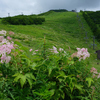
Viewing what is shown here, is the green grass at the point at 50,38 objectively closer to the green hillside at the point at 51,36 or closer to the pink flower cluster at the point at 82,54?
the green hillside at the point at 51,36

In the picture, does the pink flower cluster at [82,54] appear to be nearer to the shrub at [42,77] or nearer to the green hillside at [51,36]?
the shrub at [42,77]

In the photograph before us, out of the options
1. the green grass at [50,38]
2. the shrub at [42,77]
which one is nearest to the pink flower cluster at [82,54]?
the shrub at [42,77]

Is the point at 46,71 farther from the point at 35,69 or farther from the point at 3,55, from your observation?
the point at 3,55

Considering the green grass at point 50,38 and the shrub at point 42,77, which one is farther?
the green grass at point 50,38

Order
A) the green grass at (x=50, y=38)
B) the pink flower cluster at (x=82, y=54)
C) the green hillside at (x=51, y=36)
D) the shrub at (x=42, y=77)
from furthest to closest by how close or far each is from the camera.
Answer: the green hillside at (x=51, y=36) < the green grass at (x=50, y=38) < the pink flower cluster at (x=82, y=54) < the shrub at (x=42, y=77)

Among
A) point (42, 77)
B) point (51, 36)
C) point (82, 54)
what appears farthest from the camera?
point (51, 36)

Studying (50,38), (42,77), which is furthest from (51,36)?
(42,77)

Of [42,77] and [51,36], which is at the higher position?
[51,36]

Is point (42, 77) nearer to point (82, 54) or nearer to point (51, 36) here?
point (82, 54)

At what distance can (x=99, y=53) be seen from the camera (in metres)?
17.4


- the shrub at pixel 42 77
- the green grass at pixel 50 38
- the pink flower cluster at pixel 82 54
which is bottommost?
the shrub at pixel 42 77

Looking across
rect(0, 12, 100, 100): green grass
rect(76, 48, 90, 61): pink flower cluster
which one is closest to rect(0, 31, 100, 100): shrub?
rect(76, 48, 90, 61): pink flower cluster

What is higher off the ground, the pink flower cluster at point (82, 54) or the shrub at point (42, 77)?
the pink flower cluster at point (82, 54)

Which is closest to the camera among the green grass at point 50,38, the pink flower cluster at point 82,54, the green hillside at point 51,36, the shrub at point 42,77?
the shrub at point 42,77
